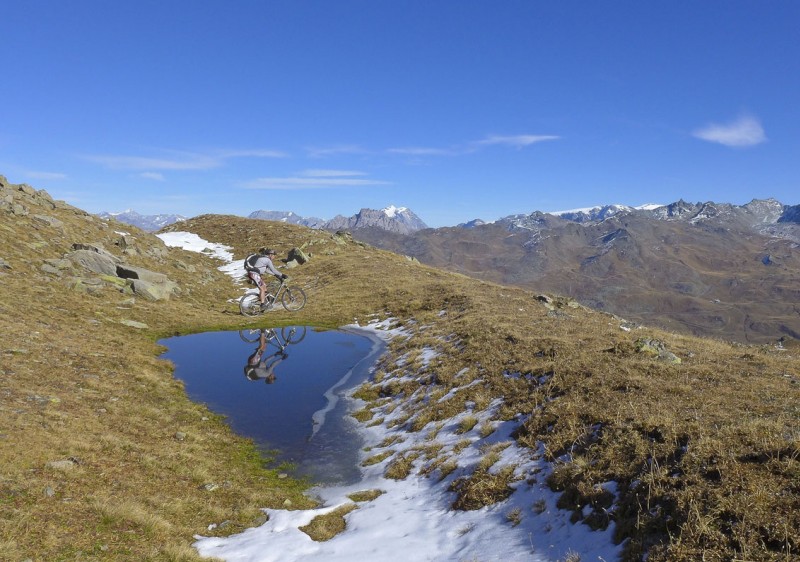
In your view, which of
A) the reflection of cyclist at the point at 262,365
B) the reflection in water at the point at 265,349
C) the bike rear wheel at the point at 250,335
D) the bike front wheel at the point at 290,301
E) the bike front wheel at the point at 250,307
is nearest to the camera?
the reflection of cyclist at the point at 262,365

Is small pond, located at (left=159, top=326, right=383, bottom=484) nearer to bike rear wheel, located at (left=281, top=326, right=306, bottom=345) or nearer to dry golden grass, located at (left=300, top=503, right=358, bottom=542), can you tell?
bike rear wheel, located at (left=281, top=326, right=306, bottom=345)

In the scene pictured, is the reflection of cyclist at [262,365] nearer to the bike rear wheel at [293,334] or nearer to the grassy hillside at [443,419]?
the bike rear wheel at [293,334]

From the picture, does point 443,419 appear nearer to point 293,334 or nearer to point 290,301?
point 293,334

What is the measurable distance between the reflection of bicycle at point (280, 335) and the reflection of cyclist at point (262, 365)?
91 cm

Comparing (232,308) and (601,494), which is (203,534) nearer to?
(601,494)

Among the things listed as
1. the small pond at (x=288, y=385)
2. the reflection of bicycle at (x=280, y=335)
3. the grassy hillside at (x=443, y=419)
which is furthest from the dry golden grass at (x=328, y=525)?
the reflection of bicycle at (x=280, y=335)

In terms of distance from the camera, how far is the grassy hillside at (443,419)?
7727 millimetres

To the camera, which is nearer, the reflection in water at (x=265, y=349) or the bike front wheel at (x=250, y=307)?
the reflection in water at (x=265, y=349)

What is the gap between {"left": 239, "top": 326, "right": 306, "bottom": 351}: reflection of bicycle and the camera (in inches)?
1079

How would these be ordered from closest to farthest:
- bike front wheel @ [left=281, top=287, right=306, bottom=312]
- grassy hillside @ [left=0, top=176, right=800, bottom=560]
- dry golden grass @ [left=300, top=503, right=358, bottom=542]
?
grassy hillside @ [left=0, top=176, right=800, bottom=560]
dry golden grass @ [left=300, top=503, right=358, bottom=542]
bike front wheel @ [left=281, top=287, right=306, bottom=312]

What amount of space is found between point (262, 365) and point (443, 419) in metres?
11.6

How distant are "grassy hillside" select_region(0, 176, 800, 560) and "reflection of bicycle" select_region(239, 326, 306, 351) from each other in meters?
4.92

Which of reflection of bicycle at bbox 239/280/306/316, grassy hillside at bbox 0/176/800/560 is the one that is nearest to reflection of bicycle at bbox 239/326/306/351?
reflection of bicycle at bbox 239/280/306/316

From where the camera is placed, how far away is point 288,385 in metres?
20.1
